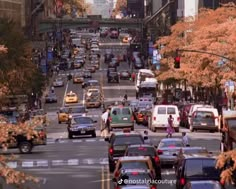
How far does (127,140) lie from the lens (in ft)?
126

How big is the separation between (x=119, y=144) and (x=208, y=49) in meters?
40.3

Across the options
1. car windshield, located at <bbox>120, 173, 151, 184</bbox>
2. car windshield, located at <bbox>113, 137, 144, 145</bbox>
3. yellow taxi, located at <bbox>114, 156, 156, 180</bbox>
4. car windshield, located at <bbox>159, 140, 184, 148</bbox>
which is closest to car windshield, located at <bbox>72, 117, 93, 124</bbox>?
car windshield, located at <bbox>159, 140, 184, 148</bbox>

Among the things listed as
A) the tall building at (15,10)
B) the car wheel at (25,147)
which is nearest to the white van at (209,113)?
the car wheel at (25,147)

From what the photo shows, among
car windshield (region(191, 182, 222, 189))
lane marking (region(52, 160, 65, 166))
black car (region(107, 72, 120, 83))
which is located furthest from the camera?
black car (region(107, 72, 120, 83))

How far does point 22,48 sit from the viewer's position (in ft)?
276

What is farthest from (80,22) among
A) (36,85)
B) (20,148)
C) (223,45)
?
(20,148)

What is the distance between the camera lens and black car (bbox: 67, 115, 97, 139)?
57.3m

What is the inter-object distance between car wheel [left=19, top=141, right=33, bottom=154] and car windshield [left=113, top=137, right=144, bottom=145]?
9.50 meters

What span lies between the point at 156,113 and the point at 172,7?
4215 inches

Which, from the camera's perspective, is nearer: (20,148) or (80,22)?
(20,148)

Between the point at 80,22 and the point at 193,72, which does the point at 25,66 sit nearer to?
the point at 193,72

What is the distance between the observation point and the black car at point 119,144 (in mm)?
37438

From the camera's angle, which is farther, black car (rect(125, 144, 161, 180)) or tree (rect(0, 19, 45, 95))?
tree (rect(0, 19, 45, 95))

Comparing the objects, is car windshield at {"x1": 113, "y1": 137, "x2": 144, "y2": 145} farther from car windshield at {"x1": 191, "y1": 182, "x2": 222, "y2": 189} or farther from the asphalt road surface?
car windshield at {"x1": 191, "y1": 182, "x2": 222, "y2": 189}
